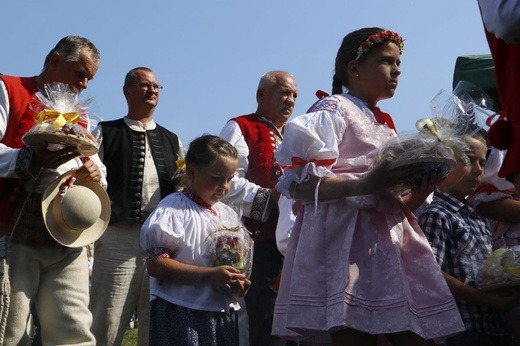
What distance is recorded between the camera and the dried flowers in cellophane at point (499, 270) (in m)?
4.25

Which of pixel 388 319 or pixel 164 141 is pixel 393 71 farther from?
pixel 164 141

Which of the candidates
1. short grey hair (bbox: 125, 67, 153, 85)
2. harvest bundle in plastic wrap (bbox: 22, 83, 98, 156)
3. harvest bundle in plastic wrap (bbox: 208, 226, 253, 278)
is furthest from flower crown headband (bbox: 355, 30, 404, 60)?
short grey hair (bbox: 125, 67, 153, 85)

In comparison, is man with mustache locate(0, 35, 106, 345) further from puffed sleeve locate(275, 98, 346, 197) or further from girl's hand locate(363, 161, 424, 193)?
girl's hand locate(363, 161, 424, 193)

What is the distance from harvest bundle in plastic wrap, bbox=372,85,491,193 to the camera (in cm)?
351

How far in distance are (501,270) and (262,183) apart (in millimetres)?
2066

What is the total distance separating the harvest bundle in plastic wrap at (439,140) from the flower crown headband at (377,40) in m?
0.36

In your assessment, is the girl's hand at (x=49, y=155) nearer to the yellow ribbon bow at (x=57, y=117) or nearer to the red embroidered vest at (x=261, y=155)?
the yellow ribbon bow at (x=57, y=117)

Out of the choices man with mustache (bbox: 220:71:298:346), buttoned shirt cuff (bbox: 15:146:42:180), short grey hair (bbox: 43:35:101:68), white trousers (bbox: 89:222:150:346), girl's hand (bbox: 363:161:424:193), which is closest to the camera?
girl's hand (bbox: 363:161:424:193)

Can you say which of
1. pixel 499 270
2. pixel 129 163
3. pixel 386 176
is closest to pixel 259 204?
pixel 129 163

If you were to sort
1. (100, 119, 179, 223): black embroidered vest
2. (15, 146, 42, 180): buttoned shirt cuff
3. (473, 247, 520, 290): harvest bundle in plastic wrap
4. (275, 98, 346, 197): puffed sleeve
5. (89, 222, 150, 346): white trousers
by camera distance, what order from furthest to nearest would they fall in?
(100, 119, 179, 223): black embroidered vest
(89, 222, 150, 346): white trousers
(15, 146, 42, 180): buttoned shirt cuff
(473, 247, 520, 290): harvest bundle in plastic wrap
(275, 98, 346, 197): puffed sleeve

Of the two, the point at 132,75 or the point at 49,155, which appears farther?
the point at 132,75

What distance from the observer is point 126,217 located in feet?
19.7

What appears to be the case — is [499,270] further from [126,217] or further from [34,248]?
[126,217]

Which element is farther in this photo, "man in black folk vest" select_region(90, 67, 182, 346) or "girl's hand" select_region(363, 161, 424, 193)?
"man in black folk vest" select_region(90, 67, 182, 346)
